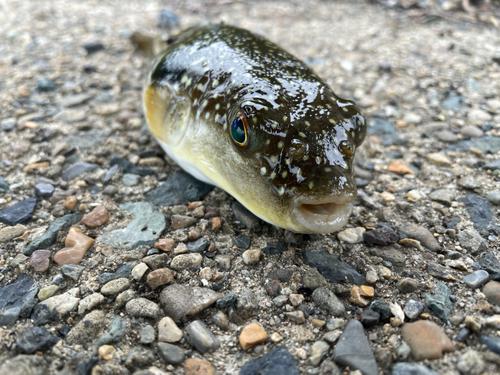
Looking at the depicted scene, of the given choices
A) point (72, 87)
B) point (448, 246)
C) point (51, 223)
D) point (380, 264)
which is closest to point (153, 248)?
point (51, 223)

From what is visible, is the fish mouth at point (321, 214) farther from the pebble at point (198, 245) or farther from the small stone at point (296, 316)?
the pebble at point (198, 245)

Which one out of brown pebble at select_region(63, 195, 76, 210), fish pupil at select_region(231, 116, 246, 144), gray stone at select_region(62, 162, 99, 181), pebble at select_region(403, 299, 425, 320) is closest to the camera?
pebble at select_region(403, 299, 425, 320)

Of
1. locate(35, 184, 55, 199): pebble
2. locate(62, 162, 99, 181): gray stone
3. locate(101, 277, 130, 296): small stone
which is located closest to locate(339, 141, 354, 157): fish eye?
locate(101, 277, 130, 296): small stone

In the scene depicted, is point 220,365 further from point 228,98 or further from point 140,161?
point 140,161

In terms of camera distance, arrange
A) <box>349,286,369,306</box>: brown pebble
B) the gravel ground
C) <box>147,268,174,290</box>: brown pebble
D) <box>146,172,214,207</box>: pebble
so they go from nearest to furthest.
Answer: the gravel ground < <box>349,286,369,306</box>: brown pebble < <box>147,268,174,290</box>: brown pebble < <box>146,172,214,207</box>: pebble

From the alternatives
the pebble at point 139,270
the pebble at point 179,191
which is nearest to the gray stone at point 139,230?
the pebble at point 179,191

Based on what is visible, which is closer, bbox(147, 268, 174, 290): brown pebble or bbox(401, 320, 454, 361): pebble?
bbox(401, 320, 454, 361): pebble

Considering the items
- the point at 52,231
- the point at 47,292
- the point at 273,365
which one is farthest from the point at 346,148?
the point at 52,231

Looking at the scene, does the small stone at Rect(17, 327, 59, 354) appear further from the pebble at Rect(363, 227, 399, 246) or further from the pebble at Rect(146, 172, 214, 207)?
the pebble at Rect(363, 227, 399, 246)
